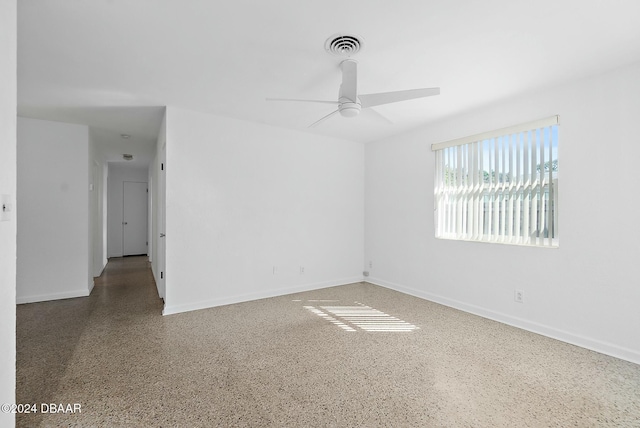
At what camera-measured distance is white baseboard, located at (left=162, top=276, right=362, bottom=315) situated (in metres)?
3.63

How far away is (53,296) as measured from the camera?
4.14m

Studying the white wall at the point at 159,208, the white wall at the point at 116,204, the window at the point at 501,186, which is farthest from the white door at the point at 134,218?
the window at the point at 501,186

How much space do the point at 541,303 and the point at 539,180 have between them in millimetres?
1235

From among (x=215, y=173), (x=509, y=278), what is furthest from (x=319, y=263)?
(x=509, y=278)

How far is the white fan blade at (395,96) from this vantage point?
2.40 meters

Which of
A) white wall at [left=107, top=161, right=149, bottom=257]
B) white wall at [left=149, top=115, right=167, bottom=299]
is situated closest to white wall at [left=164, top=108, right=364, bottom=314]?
white wall at [left=149, top=115, right=167, bottom=299]

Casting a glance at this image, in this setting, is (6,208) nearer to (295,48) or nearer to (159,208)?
(295,48)

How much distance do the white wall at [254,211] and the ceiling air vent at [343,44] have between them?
2.13m

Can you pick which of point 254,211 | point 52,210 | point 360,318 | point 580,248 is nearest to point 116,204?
point 52,210

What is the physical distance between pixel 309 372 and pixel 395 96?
7.40ft

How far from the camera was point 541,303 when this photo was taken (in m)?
3.08

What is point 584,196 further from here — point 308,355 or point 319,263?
point 319,263

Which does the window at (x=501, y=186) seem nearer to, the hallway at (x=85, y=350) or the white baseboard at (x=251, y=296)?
the white baseboard at (x=251, y=296)

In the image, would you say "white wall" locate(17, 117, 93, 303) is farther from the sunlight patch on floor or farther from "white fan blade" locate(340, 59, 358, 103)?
"white fan blade" locate(340, 59, 358, 103)
